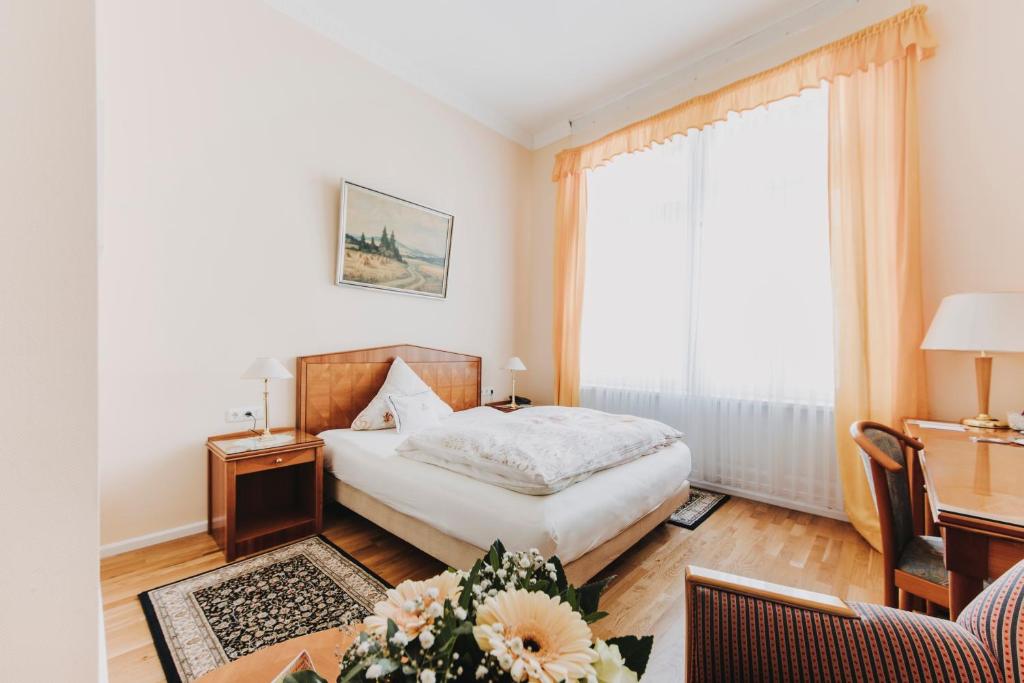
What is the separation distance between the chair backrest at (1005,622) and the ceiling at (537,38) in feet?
11.8

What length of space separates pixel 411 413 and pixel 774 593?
2.63 meters

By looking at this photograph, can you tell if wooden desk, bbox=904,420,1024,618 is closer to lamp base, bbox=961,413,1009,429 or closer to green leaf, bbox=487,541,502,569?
lamp base, bbox=961,413,1009,429

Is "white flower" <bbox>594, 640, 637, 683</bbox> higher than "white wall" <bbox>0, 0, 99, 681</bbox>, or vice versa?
"white wall" <bbox>0, 0, 99, 681</bbox>

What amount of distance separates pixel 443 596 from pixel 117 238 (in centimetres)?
280

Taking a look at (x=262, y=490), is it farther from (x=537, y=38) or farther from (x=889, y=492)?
(x=537, y=38)

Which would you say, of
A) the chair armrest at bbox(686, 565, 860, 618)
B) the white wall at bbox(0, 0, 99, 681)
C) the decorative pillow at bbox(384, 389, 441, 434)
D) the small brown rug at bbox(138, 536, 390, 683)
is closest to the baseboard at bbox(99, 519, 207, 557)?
the small brown rug at bbox(138, 536, 390, 683)

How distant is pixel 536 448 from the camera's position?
2.07 metres

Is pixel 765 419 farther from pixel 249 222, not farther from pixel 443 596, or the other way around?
pixel 249 222

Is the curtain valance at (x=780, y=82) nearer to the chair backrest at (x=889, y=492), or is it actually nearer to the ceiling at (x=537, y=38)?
the ceiling at (x=537, y=38)

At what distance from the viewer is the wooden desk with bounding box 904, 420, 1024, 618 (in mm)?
995

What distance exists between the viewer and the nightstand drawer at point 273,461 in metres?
2.32

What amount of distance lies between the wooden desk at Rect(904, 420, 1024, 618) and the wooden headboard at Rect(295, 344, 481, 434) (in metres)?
3.19

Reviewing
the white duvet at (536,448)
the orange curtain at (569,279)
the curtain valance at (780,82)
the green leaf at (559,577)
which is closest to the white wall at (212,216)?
the white duvet at (536,448)

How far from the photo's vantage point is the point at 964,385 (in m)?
2.45
